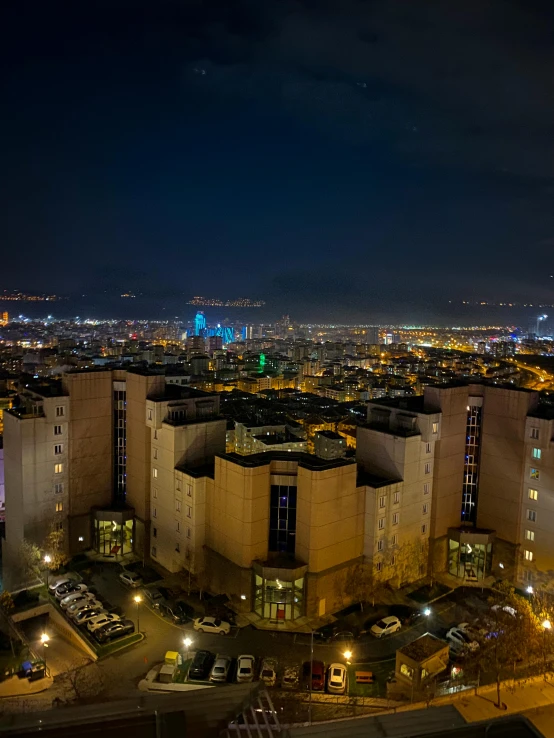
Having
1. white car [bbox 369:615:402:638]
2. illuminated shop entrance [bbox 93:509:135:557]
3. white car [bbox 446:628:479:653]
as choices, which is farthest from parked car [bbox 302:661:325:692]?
illuminated shop entrance [bbox 93:509:135:557]

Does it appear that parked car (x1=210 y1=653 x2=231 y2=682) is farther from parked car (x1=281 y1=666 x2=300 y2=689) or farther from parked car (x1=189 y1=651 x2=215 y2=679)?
parked car (x1=281 y1=666 x2=300 y2=689)

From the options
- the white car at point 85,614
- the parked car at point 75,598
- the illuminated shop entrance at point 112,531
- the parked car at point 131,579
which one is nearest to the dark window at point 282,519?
the parked car at point 131,579

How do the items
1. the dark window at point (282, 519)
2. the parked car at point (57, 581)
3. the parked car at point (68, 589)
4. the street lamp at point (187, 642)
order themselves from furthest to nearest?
1. the parked car at point (57, 581)
2. the parked car at point (68, 589)
3. the dark window at point (282, 519)
4. the street lamp at point (187, 642)

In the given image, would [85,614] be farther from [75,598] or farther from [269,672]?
[269,672]

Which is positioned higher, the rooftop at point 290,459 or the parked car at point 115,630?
the rooftop at point 290,459

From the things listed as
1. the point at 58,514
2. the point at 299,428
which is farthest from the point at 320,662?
the point at 299,428

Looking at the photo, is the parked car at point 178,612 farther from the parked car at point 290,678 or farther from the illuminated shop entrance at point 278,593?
the parked car at point 290,678

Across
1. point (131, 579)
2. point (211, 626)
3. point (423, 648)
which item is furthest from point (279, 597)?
point (131, 579)
